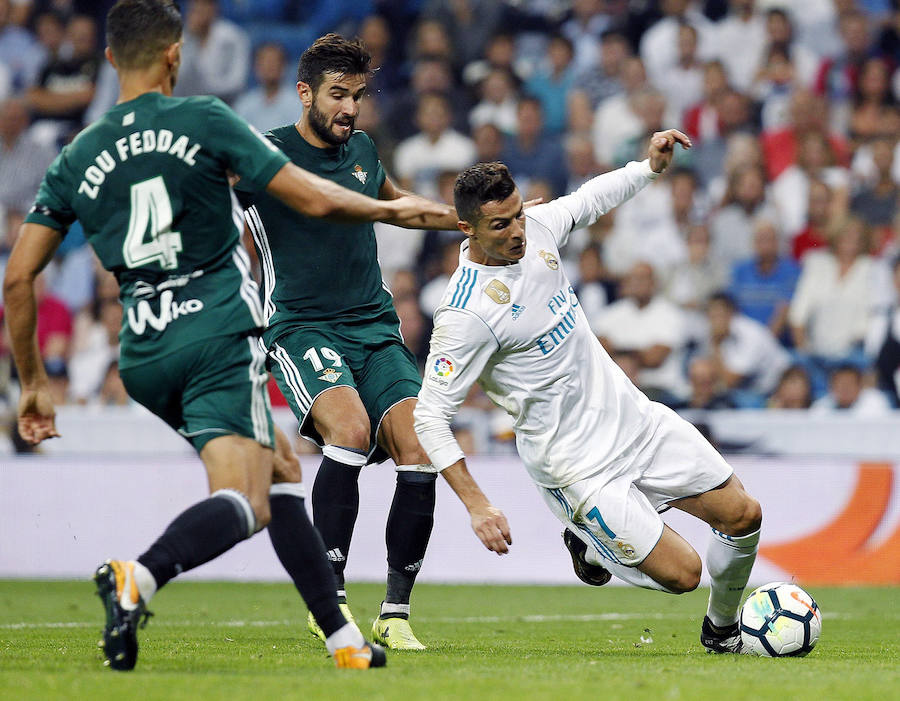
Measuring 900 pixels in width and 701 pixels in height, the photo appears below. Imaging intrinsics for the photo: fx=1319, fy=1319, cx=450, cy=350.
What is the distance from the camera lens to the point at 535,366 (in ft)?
19.4

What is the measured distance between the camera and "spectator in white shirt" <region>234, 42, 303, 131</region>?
15.8 meters

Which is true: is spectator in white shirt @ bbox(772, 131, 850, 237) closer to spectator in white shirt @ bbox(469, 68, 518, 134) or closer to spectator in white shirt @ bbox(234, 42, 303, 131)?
spectator in white shirt @ bbox(469, 68, 518, 134)

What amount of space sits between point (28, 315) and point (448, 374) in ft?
5.87

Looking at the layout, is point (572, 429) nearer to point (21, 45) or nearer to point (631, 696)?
point (631, 696)

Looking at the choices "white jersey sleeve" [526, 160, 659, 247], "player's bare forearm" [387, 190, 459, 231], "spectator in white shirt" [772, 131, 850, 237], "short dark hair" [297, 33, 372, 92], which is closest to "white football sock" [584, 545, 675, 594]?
"white jersey sleeve" [526, 160, 659, 247]

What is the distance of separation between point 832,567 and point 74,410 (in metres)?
7.10

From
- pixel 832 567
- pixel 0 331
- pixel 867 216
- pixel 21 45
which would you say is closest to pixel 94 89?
pixel 21 45

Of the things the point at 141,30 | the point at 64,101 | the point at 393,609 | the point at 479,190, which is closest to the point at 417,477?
the point at 393,609

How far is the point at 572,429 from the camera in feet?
19.6

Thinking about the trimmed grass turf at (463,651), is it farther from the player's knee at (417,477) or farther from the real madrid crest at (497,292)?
the real madrid crest at (497,292)

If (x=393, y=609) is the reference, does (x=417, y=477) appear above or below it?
above

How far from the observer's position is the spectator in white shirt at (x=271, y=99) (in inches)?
623

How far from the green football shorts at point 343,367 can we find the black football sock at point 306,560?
1.52m

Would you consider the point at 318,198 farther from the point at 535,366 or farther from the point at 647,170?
the point at 647,170
